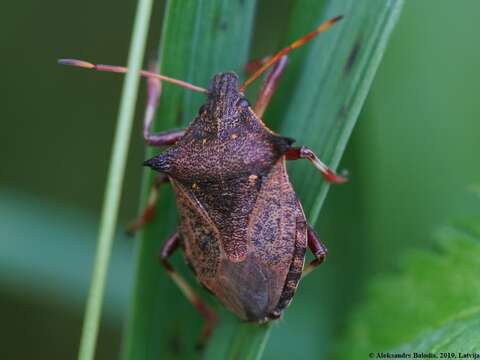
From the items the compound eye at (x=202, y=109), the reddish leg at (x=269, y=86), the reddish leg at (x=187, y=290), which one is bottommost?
the reddish leg at (x=187, y=290)

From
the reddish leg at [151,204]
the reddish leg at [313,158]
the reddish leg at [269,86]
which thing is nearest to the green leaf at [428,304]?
the reddish leg at [313,158]

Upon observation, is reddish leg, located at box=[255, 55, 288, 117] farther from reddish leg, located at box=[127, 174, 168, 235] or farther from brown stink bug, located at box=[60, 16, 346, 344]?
reddish leg, located at box=[127, 174, 168, 235]

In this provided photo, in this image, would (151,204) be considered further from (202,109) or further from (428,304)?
(428,304)

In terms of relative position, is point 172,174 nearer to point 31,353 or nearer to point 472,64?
point 472,64

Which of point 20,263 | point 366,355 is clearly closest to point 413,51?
point 366,355

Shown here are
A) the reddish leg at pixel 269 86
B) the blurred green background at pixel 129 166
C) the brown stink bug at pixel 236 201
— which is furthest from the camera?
the blurred green background at pixel 129 166

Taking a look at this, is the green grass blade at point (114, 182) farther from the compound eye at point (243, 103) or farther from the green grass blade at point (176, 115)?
the compound eye at point (243, 103)

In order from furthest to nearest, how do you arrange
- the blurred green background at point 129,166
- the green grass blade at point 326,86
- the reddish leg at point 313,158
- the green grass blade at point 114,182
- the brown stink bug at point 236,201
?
the blurred green background at point 129,166 < the brown stink bug at point 236,201 < the reddish leg at point 313,158 < the green grass blade at point 326,86 < the green grass blade at point 114,182

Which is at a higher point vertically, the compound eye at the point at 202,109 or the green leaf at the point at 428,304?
the compound eye at the point at 202,109
